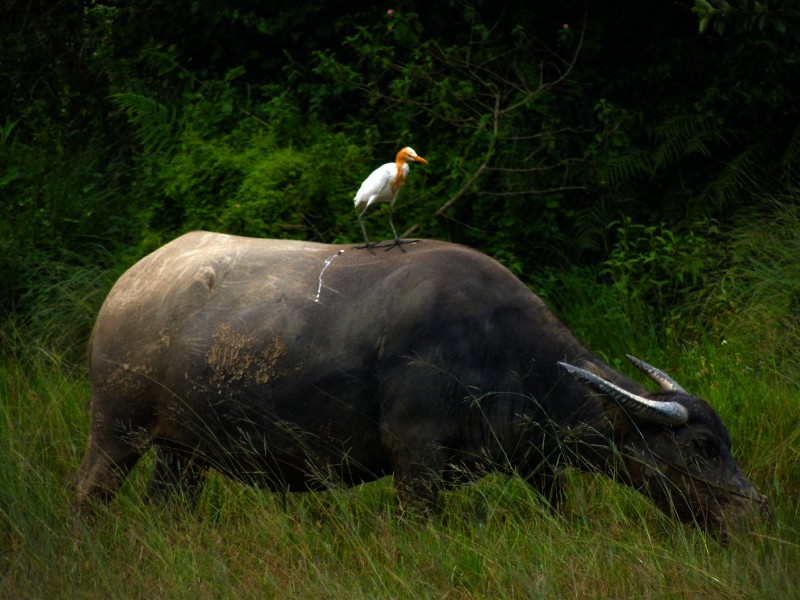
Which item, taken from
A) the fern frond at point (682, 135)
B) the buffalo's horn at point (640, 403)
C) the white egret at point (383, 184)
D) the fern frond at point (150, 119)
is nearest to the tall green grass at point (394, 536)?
the buffalo's horn at point (640, 403)

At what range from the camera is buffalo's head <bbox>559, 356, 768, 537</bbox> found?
4863mm

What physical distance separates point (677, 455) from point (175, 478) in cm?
227

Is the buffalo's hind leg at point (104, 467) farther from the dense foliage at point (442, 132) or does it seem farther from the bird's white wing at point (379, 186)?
the dense foliage at point (442, 132)

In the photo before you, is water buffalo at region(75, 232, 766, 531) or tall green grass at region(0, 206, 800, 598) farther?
water buffalo at region(75, 232, 766, 531)

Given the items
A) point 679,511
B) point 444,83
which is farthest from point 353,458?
point 444,83

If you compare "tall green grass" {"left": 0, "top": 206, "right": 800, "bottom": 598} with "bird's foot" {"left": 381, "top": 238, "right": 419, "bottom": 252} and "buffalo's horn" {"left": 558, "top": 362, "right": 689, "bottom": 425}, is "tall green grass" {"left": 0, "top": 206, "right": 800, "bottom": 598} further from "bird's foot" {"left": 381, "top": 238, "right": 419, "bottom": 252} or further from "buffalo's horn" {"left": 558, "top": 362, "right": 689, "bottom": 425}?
"bird's foot" {"left": 381, "top": 238, "right": 419, "bottom": 252}

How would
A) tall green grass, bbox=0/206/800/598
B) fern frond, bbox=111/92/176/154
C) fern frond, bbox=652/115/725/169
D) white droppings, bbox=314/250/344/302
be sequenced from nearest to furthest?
1. tall green grass, bbox=0/206/800/598
2. white droppings, bbox=314/250/344/302
3. fern frond, bbox=652/115/725/169
4. fern frond, bbox=111/92/176/154


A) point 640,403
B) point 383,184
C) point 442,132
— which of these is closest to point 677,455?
point 640,403

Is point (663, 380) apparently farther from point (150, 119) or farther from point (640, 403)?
point (150, 119)

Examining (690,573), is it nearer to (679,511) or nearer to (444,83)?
(679,511)

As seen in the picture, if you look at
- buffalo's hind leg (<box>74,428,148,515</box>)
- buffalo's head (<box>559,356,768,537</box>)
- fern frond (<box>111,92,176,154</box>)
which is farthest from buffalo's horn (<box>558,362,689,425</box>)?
fern frond (<box>111,92,176,154</box>)

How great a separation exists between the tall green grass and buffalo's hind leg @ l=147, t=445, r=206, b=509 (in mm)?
63

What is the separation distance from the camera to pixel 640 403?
4.93 metres

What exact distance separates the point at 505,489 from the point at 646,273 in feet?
12.2
